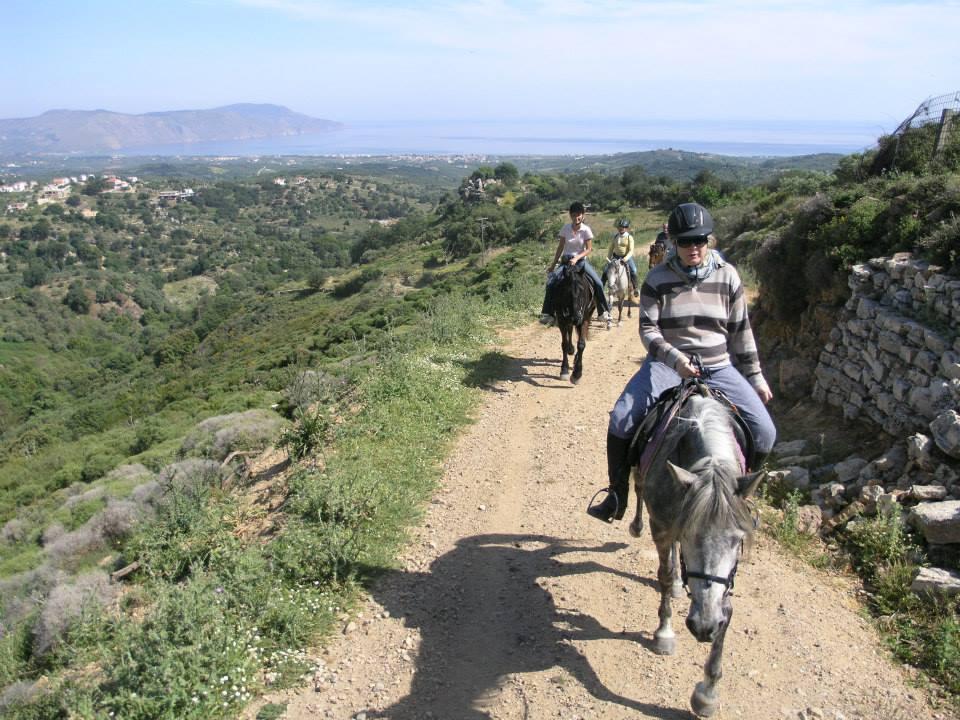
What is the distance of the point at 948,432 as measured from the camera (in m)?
5.05

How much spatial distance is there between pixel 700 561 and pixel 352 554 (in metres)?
3.16

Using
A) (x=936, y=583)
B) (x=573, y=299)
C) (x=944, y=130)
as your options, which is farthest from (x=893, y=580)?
(x=944, y=130)

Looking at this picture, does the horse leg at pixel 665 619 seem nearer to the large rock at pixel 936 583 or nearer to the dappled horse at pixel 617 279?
the large rock at pixel 936 583

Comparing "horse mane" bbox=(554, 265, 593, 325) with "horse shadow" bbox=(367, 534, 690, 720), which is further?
"horse mane" bbox=(554, 265, 593, 325)

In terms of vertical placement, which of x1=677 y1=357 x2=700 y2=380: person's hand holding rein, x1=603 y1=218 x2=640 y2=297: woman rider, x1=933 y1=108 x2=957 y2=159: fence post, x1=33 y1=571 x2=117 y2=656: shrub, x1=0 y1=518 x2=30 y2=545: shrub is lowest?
x1=0 y1=518 x2=30 y2=545: shrub

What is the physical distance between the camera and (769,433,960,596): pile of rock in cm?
455

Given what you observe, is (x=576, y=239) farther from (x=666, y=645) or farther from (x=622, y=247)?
(x=666, y=645)

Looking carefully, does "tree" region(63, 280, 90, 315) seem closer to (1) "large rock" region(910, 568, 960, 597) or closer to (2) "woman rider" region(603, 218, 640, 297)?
(2) "woman rider" region(603, 218, 640, 297)

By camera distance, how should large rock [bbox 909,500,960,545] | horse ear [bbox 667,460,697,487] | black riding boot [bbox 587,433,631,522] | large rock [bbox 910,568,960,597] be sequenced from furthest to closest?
large rock [bbox 909,500,960,545], black riding boot [bbox 587,433,631,522], large rock [bbox 910,568,960,597], horse ear [bbox 667,460,697,487]

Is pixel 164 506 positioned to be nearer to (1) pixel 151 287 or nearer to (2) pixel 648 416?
(2) pixel 648 416

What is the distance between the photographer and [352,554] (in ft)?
16.7

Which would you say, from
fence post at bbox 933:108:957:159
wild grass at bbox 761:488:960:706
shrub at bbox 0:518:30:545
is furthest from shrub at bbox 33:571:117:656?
fence post at bbox 933:108:957:159

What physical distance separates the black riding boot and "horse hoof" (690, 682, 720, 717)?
4.27ft

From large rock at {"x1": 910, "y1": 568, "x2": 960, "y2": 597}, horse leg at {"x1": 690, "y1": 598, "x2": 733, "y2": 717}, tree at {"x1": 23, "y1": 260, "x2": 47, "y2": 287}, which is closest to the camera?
horse leg at {"x1": 690, "y1": 598, "x2": 733, "y2": 717}
